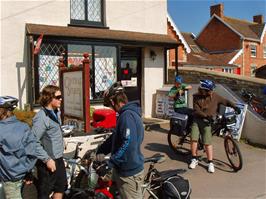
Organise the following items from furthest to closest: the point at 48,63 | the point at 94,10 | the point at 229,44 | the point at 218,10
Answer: the point at 218,10 < the point at 229,44 < the point at 94,10 < the point at 48,63

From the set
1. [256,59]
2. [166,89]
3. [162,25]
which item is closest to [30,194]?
[166,89]

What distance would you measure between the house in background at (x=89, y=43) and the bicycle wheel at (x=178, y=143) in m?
3.30

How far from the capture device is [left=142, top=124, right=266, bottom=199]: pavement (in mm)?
6027

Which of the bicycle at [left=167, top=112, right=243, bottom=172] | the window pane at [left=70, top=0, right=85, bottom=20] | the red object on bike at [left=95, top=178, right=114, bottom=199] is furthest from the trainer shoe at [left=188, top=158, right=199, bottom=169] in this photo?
the window pane at [left=70, top=0, right=85, bottom=20]

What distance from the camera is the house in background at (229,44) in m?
40.8

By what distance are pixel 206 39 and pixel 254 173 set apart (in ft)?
134

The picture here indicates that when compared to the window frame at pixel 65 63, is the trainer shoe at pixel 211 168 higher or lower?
lower

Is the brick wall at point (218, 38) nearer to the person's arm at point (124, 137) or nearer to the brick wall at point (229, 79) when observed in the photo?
the brick wall at point (229, 79)

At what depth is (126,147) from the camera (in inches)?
144

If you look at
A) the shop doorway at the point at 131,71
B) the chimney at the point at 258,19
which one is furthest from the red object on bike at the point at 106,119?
the chimney at the point at 258,19

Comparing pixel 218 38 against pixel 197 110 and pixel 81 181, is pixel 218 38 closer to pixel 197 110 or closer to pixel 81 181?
pixel 197 110

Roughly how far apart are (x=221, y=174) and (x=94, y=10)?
266 inches

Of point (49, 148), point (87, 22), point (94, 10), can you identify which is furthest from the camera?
point (94, 10)

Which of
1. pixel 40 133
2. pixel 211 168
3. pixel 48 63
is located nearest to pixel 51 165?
pixel 40 133
